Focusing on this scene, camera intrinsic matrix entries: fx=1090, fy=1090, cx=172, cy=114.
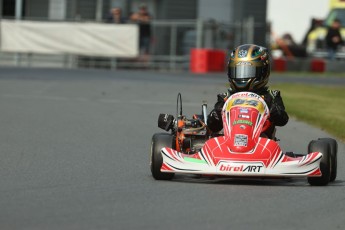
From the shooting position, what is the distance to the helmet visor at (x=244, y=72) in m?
9.66

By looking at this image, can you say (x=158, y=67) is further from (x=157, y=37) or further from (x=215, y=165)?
(x=215, y=165)

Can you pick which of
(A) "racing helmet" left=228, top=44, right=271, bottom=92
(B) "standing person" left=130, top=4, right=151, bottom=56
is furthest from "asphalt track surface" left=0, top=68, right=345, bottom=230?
(B) "standing person" left=130, top=4, right=151, bottom=56

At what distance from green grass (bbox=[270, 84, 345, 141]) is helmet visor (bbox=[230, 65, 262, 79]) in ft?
13.1

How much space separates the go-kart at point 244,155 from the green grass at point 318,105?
14.2 ft

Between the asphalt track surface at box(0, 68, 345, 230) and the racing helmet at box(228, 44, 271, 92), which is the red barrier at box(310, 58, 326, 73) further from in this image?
the racing helmet at box(228, 44, 271, 92)

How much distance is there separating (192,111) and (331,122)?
2357 millimetres

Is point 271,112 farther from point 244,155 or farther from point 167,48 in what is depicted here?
point 167,48

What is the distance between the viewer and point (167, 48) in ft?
103

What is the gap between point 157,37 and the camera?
31.1 metres

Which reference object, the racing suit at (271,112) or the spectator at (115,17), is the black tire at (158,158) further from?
the spectator at (115,17)

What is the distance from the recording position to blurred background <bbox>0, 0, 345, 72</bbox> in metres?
29.4

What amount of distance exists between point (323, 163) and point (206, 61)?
2055 centimetres

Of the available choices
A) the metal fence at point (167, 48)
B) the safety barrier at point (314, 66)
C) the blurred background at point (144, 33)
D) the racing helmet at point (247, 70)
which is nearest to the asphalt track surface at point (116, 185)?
the racing helmet at point (247, 70)

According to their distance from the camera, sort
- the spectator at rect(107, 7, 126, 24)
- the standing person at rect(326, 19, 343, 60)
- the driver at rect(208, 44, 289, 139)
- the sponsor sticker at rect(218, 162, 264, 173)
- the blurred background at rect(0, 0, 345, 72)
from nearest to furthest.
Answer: the sponsor sticker at rect(218, 162, 264, 173)
the driver at rect(208, 44, 289, 139)
the blurred background at rect(0, 0, 345, 72)
the spectator at rect(107, 7, 126, 24)
the standing person at rect(326, 19, 343, 60)
